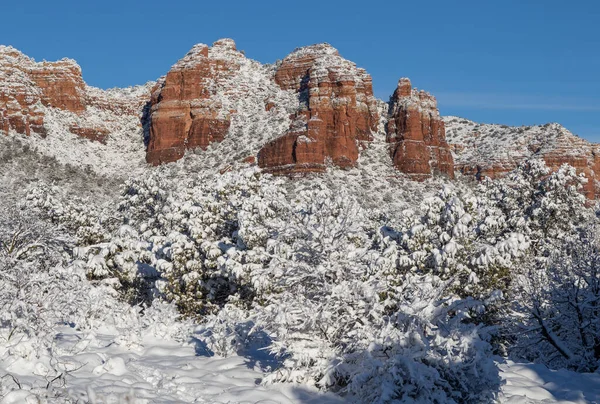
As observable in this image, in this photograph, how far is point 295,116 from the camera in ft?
305

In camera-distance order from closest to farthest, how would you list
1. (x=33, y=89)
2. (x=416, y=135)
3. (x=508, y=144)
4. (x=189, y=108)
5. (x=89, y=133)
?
(x=416, y=135) < (x=508, y=144) < (x=89, y=133) < (x=189, y=108) < (x=33, y=89)

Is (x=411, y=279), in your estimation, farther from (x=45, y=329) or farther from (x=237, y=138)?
(x=237, y=138)

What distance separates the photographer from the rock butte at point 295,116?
8762 cm

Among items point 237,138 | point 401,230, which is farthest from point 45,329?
point 237,138

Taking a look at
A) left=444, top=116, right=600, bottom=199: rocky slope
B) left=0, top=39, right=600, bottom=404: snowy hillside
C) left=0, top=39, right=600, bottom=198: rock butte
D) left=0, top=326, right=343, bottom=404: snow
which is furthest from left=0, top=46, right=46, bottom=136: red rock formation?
left=0, top=326, right=343, bottom=404: snow

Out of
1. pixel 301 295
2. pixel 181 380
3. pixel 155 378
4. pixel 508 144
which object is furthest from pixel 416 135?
pixel 155 378

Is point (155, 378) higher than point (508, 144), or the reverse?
point (508, 144)

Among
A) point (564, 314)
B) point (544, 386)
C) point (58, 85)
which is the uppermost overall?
point (58, 85)

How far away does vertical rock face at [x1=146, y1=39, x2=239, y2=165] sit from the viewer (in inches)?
3819

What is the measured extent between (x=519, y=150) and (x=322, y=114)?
32.4 m

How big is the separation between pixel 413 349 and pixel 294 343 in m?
2.16

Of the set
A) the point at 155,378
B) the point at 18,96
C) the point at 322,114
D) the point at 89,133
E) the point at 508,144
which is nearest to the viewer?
the point at 155,378

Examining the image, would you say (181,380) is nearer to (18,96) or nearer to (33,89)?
(18,96)

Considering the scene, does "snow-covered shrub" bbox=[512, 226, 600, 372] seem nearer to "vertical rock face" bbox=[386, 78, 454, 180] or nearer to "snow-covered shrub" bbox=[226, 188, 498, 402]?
"snow-covered shrub" bbox=[226, 188, 498, 402]
